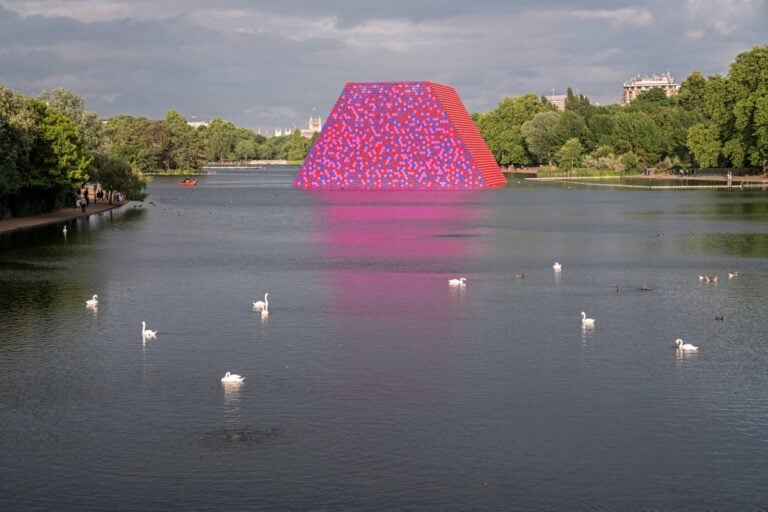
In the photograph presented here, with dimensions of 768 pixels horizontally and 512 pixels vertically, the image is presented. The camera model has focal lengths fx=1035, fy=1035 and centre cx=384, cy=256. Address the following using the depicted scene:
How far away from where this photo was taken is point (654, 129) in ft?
493

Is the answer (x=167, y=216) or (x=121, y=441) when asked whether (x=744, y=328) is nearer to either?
(x=121, y=441)

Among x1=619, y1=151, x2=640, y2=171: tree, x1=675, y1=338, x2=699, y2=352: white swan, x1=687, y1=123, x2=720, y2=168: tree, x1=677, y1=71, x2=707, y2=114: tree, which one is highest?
x1=677, y1=71, x2=707, y2=114: tree

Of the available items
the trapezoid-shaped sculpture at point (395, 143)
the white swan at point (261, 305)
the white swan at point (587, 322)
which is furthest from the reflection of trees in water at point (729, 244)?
the trapezoid-shaped sculpture at point (395, 143)

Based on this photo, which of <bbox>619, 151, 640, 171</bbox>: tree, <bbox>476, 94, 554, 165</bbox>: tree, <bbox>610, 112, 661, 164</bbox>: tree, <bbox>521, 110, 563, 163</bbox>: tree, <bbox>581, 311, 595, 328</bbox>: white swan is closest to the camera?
<bbox>581, 311, 595, 328</bbox>: white swan

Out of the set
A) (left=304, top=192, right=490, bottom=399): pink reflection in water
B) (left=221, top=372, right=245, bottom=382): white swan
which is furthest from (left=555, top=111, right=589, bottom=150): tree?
(left=221, top=372, right=245, bottom=382): white swan

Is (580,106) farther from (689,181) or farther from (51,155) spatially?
(51,155)

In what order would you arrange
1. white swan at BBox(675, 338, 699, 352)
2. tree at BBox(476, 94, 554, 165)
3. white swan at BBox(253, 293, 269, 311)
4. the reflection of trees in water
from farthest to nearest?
tree at BBox(476, 94, 554, 165) < the reflection of trees in water < white swan at BBox(253, 293, 269, 311) < white swan at BBox(675, 338, 699, 352)

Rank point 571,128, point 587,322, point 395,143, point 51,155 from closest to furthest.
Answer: point 587,322
point 51,155
point 395,143
point 571,128

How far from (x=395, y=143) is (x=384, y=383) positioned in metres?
99.1

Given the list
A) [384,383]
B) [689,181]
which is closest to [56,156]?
[384,383]

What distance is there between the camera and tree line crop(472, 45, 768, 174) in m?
117

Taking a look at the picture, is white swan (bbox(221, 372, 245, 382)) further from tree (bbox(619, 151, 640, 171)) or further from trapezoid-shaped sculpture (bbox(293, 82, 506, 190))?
tree (bbox(619, 151, 640, 171))

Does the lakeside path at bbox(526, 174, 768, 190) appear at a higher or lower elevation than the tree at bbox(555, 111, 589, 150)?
lower

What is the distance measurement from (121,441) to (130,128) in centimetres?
17976
